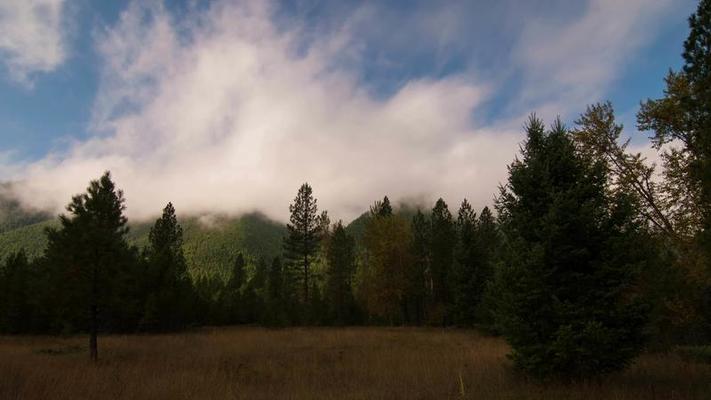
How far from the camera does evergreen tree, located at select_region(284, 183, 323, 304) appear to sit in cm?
5097

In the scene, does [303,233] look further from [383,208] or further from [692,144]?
[692,144]

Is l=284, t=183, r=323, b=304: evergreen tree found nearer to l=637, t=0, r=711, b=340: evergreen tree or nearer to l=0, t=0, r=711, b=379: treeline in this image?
l=0, t=0, r=711, b=379: treeline

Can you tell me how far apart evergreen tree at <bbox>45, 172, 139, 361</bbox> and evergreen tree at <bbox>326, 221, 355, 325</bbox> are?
104 feet

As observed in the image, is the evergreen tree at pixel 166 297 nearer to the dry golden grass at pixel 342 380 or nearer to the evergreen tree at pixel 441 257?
the dry golden grass at pixel 342 380

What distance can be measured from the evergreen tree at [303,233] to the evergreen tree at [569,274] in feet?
135

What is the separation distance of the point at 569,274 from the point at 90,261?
61.3 feet

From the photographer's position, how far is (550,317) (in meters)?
10.1

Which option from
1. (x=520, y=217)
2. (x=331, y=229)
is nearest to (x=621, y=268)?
(x=520, y=217)

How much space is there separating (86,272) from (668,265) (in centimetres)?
2301

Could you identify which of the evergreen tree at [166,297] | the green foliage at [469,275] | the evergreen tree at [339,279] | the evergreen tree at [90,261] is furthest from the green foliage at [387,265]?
the evergreen tree at [90,261]

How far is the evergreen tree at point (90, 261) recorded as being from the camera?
18.3 m

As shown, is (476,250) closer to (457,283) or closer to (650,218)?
(457,283)

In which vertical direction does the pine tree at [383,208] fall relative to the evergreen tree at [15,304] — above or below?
above

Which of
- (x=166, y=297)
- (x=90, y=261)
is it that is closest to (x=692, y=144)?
(x=90, y=261)
